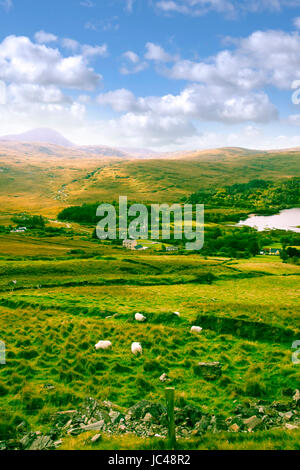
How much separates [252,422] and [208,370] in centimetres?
422

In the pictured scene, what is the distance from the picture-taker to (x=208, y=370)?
46.6 feet

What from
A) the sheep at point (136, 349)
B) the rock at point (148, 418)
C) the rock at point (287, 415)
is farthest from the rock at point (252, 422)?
the sheep at point (136, 349)

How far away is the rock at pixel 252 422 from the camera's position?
32.2ft

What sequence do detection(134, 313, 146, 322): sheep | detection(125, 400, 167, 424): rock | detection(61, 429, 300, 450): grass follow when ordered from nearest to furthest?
detection(61, 429, 300, 450): grass < detection(125, 400, 167, 424): rock < detection(134, 313, 146, 322): sheep

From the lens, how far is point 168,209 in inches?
7859

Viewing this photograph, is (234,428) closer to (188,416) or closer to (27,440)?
(188,416)

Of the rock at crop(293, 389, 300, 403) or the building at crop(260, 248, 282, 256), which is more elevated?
the rock at crop(293, 389, 300, 403)

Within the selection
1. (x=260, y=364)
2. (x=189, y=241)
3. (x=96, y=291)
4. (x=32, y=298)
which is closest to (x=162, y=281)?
(x=96, y=291)

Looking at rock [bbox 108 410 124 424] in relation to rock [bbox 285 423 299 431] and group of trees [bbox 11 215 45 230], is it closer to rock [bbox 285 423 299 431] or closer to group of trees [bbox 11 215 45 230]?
rock [bbox 285 423 299 431]

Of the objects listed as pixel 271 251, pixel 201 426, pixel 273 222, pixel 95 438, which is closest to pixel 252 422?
pixel 201 426

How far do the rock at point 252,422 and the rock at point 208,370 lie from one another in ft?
11.8

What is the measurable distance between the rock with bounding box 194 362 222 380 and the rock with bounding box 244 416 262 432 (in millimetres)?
3588

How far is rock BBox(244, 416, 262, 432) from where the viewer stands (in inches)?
387

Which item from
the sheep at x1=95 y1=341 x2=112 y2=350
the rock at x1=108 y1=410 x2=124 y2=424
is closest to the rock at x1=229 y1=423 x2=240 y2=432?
the rock at x1=108 y1=410 x2=124 y2=424
